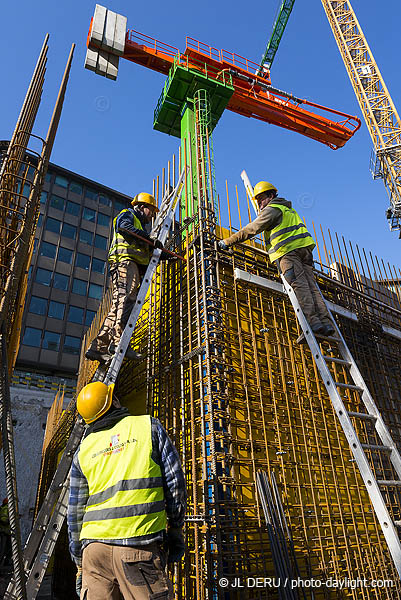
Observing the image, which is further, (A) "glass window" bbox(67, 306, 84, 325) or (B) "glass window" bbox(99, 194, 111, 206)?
(B) "glass window" bbox(99, 194, 111, 206)

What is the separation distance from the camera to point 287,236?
5152 millimetres

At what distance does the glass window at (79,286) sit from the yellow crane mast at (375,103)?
75.4 ft

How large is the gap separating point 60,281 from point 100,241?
16.5 ft

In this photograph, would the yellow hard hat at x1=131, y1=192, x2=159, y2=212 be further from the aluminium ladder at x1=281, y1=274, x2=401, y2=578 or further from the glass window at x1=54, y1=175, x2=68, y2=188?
the glass window at x1=54, y1=175, x2=68, y2=188

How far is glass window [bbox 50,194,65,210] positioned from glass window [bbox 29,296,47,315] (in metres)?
7.79

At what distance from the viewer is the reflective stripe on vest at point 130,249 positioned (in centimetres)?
531

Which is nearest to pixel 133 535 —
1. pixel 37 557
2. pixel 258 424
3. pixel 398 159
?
pixel 37 557

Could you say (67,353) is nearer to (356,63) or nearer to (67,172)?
(67,172)

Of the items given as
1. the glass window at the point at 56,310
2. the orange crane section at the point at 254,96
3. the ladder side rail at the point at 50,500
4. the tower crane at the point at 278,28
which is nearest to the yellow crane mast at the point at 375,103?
the tower crane at the point at 278,28

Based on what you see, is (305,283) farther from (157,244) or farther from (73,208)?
(73,208)

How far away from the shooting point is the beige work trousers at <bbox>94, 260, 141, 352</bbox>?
16.3ft

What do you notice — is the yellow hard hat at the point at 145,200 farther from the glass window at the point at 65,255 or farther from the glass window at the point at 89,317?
the glass window at the point at 65,255

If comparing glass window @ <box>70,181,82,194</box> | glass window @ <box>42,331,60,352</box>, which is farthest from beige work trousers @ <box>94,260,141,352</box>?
glass window @ <box>70,181,82,194</box>

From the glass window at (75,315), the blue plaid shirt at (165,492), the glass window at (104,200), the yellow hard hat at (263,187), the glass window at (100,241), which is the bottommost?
the blue plaid shirt at (165,492)
